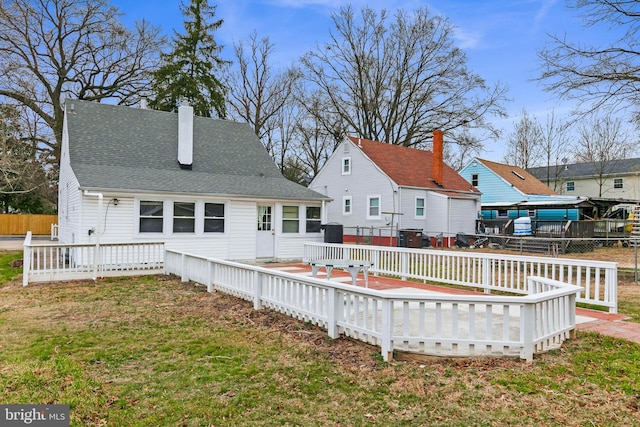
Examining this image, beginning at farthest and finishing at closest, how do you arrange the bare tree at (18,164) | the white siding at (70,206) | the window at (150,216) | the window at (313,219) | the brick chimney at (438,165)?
the brick chimney at (438,165), the bare tree at (18,164), the window at (313,219), the window at (150,216), the white siding at (70,206)

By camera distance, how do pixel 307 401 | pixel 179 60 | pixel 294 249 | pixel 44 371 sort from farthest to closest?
1. pixel 179 60
2. pixel 294 249
3. pixel 44 371
4. pixel 307 401

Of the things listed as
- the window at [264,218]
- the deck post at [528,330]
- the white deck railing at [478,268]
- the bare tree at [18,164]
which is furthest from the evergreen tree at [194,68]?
the deck post at [528,330]

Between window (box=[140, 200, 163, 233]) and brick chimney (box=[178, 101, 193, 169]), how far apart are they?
326 cm

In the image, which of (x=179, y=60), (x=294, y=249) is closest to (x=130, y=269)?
(x=294, y=249)

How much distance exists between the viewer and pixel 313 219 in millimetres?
16406

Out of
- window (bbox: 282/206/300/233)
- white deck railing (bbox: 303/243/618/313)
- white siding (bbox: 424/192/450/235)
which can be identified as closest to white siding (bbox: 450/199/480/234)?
white siding (bbox: 424/192/450/235)

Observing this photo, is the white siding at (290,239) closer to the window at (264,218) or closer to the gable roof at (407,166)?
the window at (264,218)

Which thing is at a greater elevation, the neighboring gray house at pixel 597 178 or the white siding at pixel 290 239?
the neighboring gray house at pixel 597 178

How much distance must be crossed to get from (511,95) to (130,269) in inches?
1182

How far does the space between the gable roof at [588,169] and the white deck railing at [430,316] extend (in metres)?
39.2

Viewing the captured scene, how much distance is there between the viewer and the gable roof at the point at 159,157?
13.6 metres

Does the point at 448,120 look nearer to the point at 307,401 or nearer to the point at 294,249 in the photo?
the point at 294,249

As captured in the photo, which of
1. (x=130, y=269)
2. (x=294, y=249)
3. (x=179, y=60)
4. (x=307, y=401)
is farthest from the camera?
(x=179, y=60)

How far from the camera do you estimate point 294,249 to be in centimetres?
1580
